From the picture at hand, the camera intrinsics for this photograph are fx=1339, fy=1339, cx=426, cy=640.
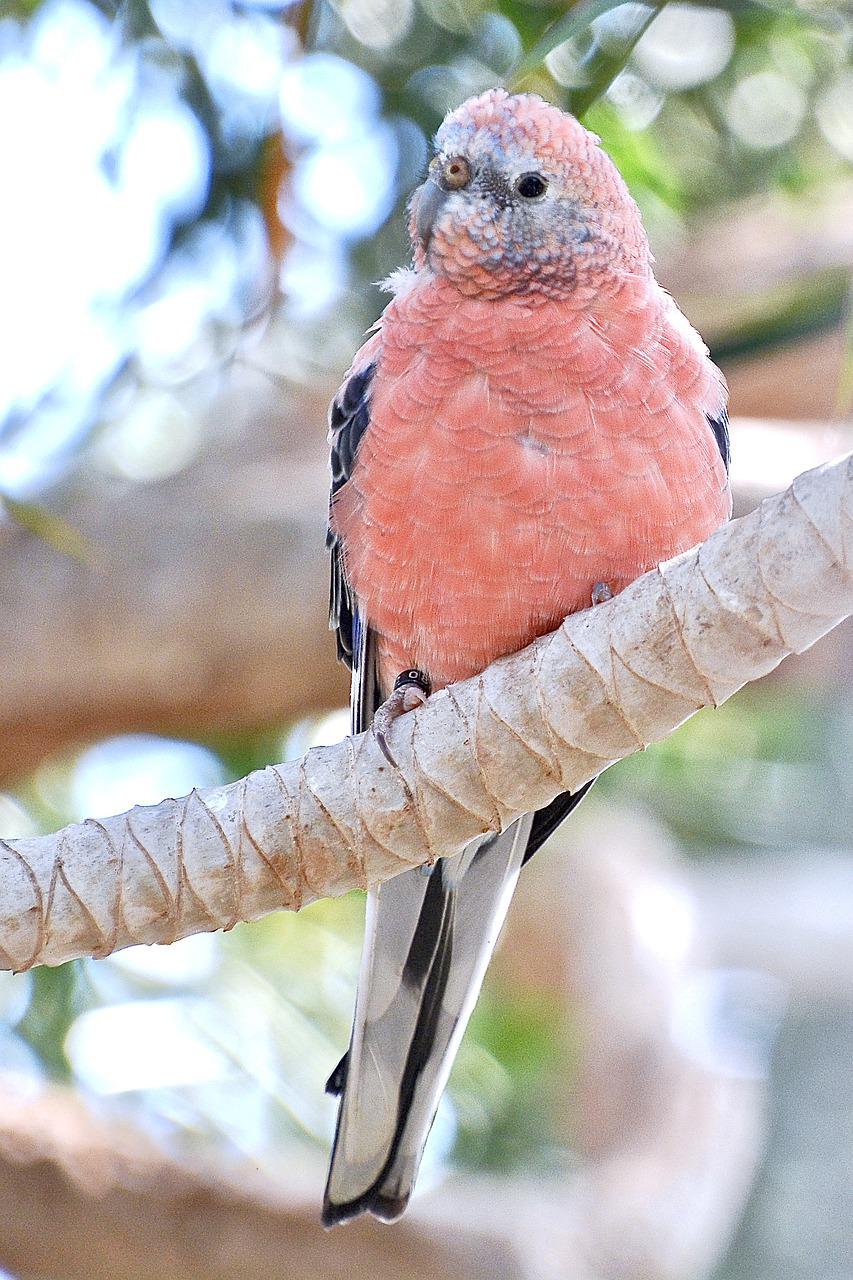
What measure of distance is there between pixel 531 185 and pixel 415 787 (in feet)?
4.58

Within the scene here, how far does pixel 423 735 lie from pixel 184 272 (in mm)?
3235

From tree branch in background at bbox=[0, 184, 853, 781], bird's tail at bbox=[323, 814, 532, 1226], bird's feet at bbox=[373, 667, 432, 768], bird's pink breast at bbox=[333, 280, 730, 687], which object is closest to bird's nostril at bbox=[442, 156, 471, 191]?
bird's pink breast at bbox=[333, 280, 730, 687]

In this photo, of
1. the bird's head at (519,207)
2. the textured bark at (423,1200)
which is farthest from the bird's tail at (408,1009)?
the textured bark at (423,1200)

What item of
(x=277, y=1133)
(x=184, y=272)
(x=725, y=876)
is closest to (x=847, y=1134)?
(x=725, y=876)

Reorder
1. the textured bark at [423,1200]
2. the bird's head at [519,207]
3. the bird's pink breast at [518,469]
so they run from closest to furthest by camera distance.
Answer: the bird's pink breast at [518,469] < the bird's head at [519,207] < the textured bark at [423,1200]

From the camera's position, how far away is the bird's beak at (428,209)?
9.85 ft

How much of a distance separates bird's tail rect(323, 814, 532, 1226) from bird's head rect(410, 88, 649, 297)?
1272 millimetres

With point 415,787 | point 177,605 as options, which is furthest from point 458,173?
point 177,605

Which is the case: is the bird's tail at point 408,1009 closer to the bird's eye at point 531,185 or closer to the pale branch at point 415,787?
the pale branch at point 415,787

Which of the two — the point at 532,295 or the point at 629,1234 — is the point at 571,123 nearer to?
the point at 532,295

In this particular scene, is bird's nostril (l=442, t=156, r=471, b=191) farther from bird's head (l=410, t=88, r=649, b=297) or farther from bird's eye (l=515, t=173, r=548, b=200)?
bird's eye (l=515, t=173, r=548, b=200)

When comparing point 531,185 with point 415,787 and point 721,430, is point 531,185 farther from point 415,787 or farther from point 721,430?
point 415,787

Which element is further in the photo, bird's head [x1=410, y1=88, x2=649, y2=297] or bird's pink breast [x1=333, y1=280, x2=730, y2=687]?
bird's head [x1=410, y1=88, x2=649, y2=297]

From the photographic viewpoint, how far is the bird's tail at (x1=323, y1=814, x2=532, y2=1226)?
117 inches
